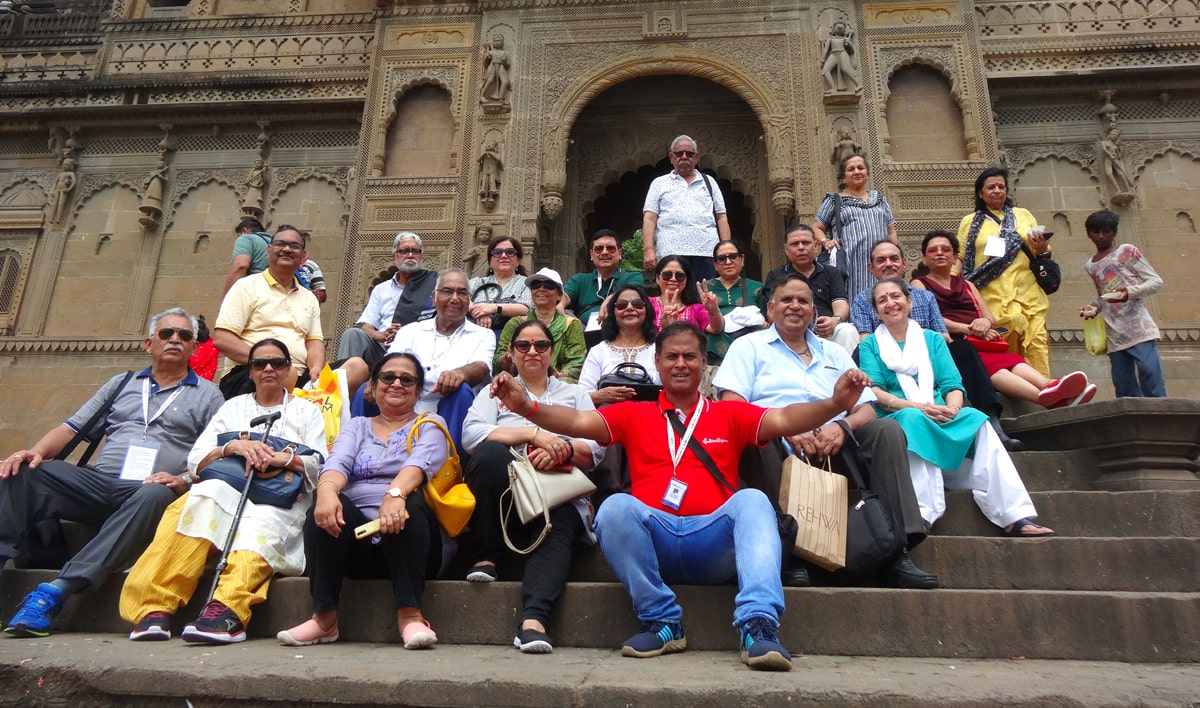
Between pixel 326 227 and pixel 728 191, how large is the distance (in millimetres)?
7178

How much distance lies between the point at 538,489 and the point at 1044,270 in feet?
16.6

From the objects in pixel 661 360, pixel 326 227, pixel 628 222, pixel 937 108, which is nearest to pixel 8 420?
pixel 326 227

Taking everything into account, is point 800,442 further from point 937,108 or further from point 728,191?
point 728,191

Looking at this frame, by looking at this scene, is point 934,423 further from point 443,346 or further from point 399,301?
point 399,301

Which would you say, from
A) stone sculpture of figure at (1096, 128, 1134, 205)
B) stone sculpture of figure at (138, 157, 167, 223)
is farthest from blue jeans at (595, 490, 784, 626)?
stone sculpture of figure at (138, 157, 167, 223)

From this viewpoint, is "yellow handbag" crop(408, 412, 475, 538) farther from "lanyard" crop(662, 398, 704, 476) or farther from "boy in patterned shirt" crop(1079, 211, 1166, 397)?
"boy in patterned shirt" crop(1079, 211, 1166, 397)

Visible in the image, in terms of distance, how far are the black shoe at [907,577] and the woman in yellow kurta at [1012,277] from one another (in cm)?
351

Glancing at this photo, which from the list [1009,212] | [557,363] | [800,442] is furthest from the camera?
[1009,212]

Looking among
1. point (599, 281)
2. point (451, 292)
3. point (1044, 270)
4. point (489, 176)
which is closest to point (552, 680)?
point (451, 292)

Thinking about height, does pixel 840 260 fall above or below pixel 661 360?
Result: above

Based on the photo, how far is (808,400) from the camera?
4246 millimetres

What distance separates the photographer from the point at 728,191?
13.6 meters

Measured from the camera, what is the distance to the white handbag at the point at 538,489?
138 inches

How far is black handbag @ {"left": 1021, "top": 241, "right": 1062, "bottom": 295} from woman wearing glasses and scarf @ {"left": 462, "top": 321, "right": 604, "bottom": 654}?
14.3 ft
